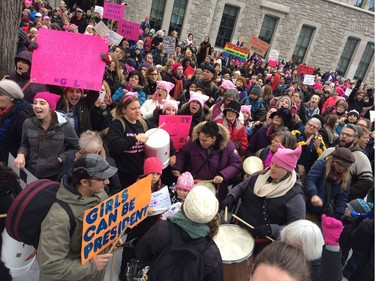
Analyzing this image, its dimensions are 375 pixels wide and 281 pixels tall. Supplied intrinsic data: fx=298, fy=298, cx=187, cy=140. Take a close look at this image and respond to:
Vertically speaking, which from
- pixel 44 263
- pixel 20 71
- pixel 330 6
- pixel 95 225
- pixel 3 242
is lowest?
pixel 3 242

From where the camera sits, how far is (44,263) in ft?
5.66

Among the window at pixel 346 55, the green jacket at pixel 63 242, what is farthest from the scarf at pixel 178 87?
the window at pixel 346 55

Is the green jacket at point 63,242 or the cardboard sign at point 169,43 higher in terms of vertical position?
the cardboard sign at point 169,43

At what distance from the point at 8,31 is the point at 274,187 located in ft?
12.8

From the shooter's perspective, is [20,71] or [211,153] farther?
[20,71]

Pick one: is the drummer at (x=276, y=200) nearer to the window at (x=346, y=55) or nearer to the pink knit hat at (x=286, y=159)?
the pink knit hat at (x=286, y=159)

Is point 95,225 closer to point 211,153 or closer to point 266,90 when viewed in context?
point 211,153

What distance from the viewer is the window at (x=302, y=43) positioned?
21969 mm

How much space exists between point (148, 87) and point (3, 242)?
4.14 m

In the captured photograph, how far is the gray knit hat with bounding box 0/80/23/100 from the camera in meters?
2.87

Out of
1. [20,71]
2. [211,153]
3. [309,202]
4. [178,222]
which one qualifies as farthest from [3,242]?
[309,202]

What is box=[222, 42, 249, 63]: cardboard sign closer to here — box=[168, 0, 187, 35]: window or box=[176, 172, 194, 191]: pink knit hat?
box=[168, 0, 187, 35]: window

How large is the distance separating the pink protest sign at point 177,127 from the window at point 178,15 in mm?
18347

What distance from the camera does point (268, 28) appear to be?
21.6m
